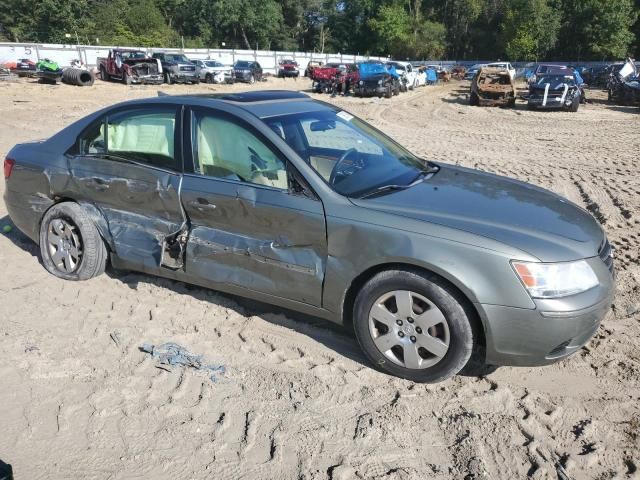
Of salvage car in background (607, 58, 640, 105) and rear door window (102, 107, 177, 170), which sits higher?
rear door window (102, 107, 177, 170)

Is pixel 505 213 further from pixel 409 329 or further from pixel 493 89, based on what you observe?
pixel 493 89

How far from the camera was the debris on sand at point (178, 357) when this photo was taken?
344 centimetres

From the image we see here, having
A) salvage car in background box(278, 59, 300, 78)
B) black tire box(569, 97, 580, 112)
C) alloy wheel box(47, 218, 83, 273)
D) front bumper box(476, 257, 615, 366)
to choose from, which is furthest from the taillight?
salvage car in background box(278, 59, 300, 78)

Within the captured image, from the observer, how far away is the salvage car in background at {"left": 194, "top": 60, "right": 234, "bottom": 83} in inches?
1344

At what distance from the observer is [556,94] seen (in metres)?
20.4

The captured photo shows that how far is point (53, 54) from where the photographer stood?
38375mm

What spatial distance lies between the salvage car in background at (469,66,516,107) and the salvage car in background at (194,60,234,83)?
17845mm

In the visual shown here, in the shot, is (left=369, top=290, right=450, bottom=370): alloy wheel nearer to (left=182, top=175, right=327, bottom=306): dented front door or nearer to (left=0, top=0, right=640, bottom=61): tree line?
(left=182, top=175, right=327, bottom=306): dented front door

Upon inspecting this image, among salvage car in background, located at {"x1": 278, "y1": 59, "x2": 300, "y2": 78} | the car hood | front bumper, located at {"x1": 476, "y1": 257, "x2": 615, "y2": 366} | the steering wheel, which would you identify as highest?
the steering wheel

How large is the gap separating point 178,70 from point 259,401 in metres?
31.4

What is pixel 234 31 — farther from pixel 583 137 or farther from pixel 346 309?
pixel 346 309

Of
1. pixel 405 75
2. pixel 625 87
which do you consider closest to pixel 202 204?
pixel 625 87

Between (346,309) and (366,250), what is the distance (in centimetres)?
46

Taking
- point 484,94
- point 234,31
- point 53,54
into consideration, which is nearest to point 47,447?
point 484,94
